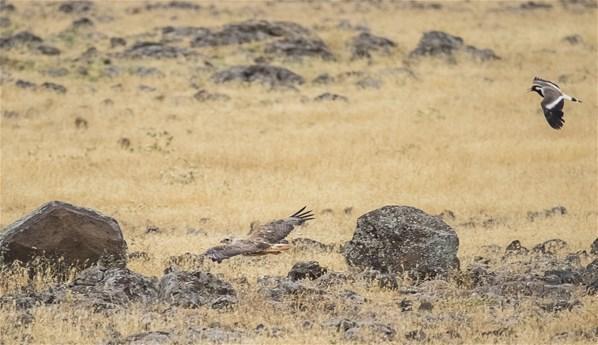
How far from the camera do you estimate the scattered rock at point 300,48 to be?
152 ft

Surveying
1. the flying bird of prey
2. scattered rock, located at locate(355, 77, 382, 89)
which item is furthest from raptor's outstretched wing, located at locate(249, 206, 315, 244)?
scattered rock, located at locate(355, 77, 382, 89)

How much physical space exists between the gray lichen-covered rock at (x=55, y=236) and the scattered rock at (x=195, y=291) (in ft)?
6.16

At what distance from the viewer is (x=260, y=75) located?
41.3 m

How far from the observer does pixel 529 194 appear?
25938mm

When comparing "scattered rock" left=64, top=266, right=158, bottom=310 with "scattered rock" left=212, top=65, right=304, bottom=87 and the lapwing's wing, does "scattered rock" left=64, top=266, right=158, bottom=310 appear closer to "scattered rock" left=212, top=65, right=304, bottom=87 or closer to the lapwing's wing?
the lapwing's wing

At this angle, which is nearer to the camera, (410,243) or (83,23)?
(410,243)

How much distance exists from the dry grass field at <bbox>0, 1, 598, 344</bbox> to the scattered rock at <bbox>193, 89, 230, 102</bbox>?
0.45 metres

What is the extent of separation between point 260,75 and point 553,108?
27.0 metres

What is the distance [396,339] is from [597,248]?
7456mm

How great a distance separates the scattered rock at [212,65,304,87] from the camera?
40.8 m

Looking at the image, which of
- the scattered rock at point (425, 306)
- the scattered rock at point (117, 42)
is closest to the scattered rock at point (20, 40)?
the scattered rock at point (117, 42)

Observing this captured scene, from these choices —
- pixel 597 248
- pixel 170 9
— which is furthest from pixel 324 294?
pixel 170 9

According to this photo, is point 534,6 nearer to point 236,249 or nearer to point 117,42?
point 117,42

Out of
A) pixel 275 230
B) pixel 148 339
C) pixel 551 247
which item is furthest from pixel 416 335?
pixel 551 247
